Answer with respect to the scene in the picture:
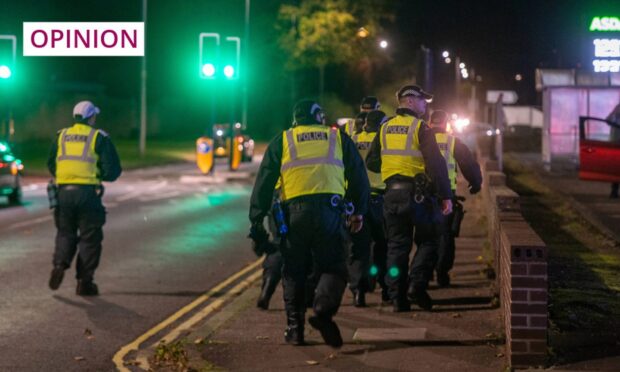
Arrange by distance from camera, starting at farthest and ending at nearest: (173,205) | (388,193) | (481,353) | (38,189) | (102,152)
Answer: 1. (38,189)
2. (173,205)
3. (102,152)
4. (388,193)
5. (481,353)

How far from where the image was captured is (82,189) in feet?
38.6

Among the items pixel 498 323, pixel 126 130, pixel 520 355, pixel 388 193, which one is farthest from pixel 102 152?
pixel 126 130

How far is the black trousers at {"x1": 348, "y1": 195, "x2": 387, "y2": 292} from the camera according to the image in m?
10.5

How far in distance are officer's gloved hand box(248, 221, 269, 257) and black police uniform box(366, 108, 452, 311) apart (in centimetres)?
183

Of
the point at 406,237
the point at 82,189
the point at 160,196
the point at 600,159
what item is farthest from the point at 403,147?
the point at 160,196

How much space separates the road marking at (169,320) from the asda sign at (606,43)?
17793mm

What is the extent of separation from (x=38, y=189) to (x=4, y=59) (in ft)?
10.9

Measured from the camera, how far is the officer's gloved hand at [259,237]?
845cm

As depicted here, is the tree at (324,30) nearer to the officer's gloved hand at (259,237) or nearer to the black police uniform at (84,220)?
the black police uniform at (84,220)

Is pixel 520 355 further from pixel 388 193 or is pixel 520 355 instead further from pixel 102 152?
pixel 102 152

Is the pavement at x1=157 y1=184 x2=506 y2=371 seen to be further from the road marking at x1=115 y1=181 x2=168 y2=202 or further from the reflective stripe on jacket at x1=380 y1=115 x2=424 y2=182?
the road marking at x1=115 y1=181 x2=168 y2=202

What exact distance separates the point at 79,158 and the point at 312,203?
403 cm

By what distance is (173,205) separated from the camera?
2433cm

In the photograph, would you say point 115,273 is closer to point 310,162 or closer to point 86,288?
point 86,288
